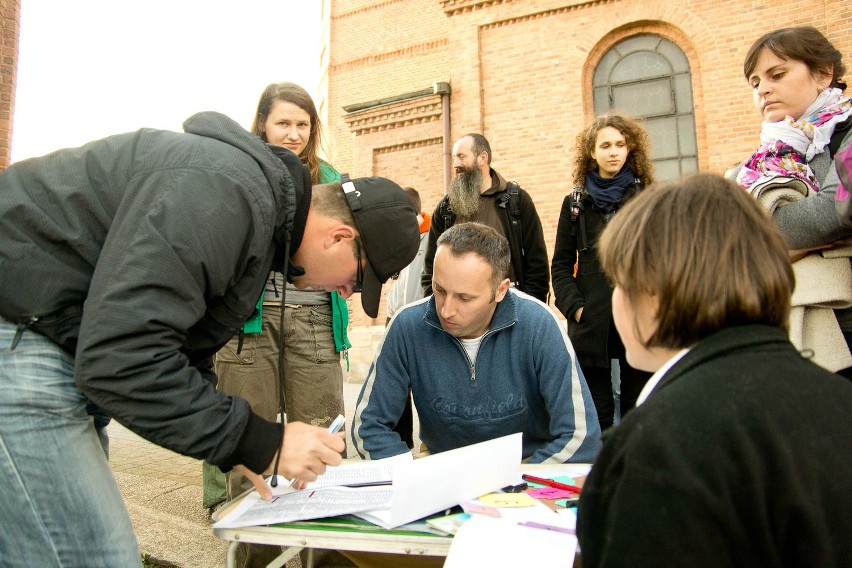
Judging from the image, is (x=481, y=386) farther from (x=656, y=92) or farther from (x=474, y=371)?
(x=656, y=92)

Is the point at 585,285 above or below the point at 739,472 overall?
above

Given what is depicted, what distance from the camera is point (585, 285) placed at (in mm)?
3500

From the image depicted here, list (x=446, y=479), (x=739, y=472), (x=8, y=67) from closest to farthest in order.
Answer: (x=739, y=472), (x=446, y=479), (x=8, y=67)

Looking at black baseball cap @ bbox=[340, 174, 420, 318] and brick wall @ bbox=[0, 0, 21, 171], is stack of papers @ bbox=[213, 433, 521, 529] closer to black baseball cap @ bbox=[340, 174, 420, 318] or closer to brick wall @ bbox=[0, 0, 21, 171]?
black baseball cap @ bbox=[340, 174, 420, 318]

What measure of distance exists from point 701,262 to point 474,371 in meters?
1.49

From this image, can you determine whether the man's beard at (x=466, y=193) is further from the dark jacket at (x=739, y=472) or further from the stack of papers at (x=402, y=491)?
the dark jacket at (x=739, y=472)

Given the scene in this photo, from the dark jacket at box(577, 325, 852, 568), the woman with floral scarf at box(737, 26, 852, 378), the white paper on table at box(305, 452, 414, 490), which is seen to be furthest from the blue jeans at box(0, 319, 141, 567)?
the woman with floral scarf at box(737, 26, 852, 378)

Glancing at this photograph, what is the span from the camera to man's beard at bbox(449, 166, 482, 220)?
3918mm

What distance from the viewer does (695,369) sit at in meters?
1.00

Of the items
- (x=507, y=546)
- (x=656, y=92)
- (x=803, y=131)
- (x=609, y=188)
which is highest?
(x=656, y=92)

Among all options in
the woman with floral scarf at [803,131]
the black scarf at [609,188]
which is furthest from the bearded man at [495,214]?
the woman with floral scarf at [803,131]

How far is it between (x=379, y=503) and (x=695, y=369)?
2.94 ft

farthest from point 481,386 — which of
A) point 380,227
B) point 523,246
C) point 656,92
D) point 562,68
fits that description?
point 656,92

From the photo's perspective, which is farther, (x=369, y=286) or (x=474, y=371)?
(x=474, y=371)
